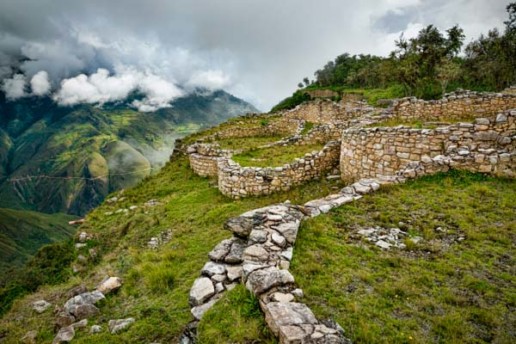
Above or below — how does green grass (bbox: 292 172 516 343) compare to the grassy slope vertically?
above

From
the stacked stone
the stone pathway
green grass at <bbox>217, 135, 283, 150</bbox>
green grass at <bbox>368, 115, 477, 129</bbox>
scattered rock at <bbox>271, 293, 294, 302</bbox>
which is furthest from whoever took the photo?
green grass at <bbox>217, 135, 283, 150</bbox>

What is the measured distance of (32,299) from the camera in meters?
10.4

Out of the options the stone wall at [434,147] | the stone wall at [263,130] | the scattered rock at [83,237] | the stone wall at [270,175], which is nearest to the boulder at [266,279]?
the stone wall at [434,147]

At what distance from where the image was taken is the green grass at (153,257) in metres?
6.40

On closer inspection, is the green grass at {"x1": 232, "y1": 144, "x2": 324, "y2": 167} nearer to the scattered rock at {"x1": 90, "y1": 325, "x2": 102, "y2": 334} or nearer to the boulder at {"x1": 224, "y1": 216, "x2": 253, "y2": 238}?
the boulder at {"x1": 224, "y1": 216, "x2": 253, "y2": 238}

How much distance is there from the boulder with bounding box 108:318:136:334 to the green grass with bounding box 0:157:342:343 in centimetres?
17

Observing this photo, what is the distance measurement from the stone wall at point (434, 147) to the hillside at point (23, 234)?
16807 centimetres

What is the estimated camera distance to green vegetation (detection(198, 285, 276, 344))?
4586 millimetres

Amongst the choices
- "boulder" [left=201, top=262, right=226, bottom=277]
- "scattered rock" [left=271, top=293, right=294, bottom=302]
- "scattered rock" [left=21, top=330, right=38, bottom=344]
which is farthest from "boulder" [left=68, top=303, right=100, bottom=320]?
"scattered rock" [left=271, top=293, right=294, bottom=302]

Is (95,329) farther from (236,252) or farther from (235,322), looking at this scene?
(235,322)

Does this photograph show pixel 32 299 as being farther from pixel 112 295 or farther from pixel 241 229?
pixel 241 229

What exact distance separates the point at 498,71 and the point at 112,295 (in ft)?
181

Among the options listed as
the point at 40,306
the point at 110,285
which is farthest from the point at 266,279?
the point at 40,306

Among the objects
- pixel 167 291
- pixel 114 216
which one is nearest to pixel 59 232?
pixel 114 216
